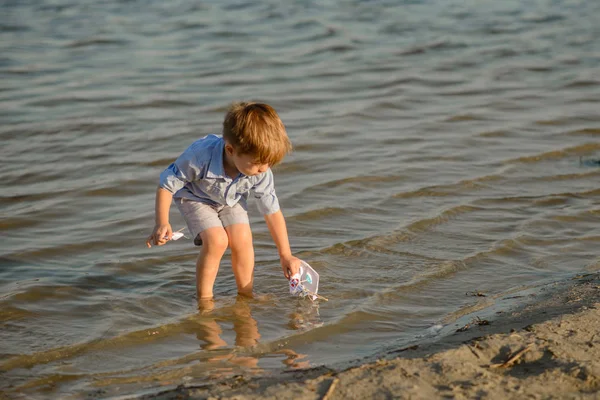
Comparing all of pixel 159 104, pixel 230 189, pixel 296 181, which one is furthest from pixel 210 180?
pixel 159 104

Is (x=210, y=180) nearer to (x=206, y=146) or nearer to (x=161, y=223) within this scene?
A: (x=206, y=146)

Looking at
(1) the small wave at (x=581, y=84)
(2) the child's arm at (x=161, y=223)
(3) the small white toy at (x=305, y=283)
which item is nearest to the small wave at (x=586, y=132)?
(1) the small wave at (x=581, y=84)

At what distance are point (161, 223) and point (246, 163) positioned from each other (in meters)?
0.51

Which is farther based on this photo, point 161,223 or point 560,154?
point 560,154

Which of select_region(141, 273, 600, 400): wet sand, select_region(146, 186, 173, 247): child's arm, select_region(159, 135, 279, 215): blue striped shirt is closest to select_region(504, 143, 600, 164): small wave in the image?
select_region(159, 135, 279, 215): blue striped shirt

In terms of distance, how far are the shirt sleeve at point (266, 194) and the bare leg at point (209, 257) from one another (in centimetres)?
26

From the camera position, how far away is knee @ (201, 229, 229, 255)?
14.9ft

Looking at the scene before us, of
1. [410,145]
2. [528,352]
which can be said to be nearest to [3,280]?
[528,352]

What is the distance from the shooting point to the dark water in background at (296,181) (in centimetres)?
436

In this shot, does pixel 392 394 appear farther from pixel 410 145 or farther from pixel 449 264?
pixel 410 145

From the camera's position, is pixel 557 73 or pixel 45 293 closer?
pixel 45 293

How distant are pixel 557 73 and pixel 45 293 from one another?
7430 millimetres

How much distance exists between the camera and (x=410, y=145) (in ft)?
25.4

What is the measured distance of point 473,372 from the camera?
3.30 m
